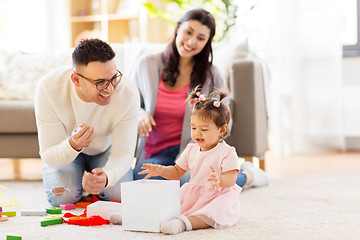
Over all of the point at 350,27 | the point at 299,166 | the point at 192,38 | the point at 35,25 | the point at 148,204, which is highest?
the point at 35,25

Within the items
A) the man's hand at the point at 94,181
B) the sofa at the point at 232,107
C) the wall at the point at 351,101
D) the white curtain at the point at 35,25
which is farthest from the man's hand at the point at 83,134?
the wall at the point at 351,101

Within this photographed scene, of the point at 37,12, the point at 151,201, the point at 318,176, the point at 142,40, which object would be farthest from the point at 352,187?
the point at 37,12

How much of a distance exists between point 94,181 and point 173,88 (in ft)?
2.58

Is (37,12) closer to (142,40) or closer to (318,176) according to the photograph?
(142,40)

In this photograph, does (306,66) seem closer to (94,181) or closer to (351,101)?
(351,101)

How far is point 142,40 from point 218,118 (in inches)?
117

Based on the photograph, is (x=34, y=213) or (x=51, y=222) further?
(x=34, y=213)

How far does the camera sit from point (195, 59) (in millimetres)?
2332

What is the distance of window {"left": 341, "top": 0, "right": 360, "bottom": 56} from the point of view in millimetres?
4176

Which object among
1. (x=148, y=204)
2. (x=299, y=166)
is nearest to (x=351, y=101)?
(x=299, y=166)

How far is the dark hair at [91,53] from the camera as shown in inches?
67.2

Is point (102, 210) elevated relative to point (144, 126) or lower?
lower

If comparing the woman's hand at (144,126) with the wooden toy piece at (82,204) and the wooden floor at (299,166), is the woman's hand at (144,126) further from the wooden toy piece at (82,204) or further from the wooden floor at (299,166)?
the wooden floor at (299,166)

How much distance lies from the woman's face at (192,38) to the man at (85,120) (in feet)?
1.17
